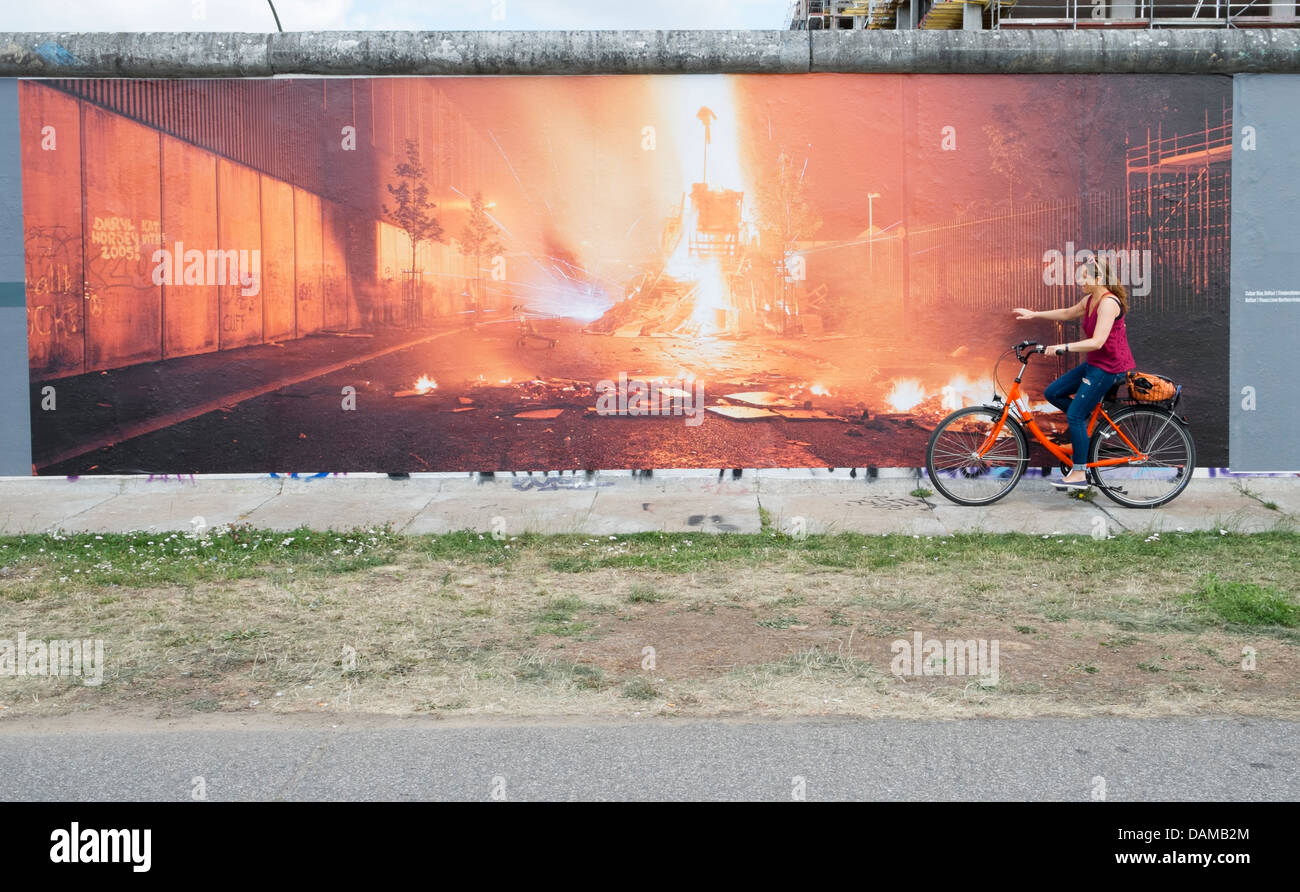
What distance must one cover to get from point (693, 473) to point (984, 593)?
3.83 meters

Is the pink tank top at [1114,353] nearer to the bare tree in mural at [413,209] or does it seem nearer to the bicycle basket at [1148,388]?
the bicycle basket at [1148,388]

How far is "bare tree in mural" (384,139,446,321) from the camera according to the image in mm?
10008

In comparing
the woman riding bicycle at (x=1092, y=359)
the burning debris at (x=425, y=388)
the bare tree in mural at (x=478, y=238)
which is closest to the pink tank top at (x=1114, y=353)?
the woman riding bicycle at (x=1092, y=359)

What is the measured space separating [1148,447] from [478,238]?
5968 mm

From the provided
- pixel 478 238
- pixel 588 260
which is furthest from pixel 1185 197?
pixel 478 238

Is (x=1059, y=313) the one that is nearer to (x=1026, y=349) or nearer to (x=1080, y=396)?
(x=1026, y=349)

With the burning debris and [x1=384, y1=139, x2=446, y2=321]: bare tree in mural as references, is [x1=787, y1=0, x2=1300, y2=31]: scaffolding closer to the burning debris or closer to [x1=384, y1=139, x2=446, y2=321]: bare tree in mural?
[x1=384, y1=139, x2=446, y2=321]: bare tree in mural

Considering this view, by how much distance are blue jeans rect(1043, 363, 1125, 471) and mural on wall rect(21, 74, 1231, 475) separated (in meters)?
0.92

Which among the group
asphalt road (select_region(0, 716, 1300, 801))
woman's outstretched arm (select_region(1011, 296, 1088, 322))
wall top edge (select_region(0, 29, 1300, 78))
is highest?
wall top edge (select_region(0, 29, 1300, 78))

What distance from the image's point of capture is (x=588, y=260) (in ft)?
33.1

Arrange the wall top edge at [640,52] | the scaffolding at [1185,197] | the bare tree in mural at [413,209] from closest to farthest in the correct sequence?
the wall top edge at [640,52] < the scaffolding at [1185,197] < the bare tree in mural at [413,209]

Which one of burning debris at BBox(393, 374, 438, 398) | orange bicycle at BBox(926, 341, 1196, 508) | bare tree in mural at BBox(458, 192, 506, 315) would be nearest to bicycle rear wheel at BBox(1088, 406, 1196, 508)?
orange bicycle at BBox(926, 341, 1196, 508)

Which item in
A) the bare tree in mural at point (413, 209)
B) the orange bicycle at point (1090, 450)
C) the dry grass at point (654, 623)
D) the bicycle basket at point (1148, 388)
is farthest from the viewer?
the bare tree in mural at point (413, 209)

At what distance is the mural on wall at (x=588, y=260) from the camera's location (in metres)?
9.86
